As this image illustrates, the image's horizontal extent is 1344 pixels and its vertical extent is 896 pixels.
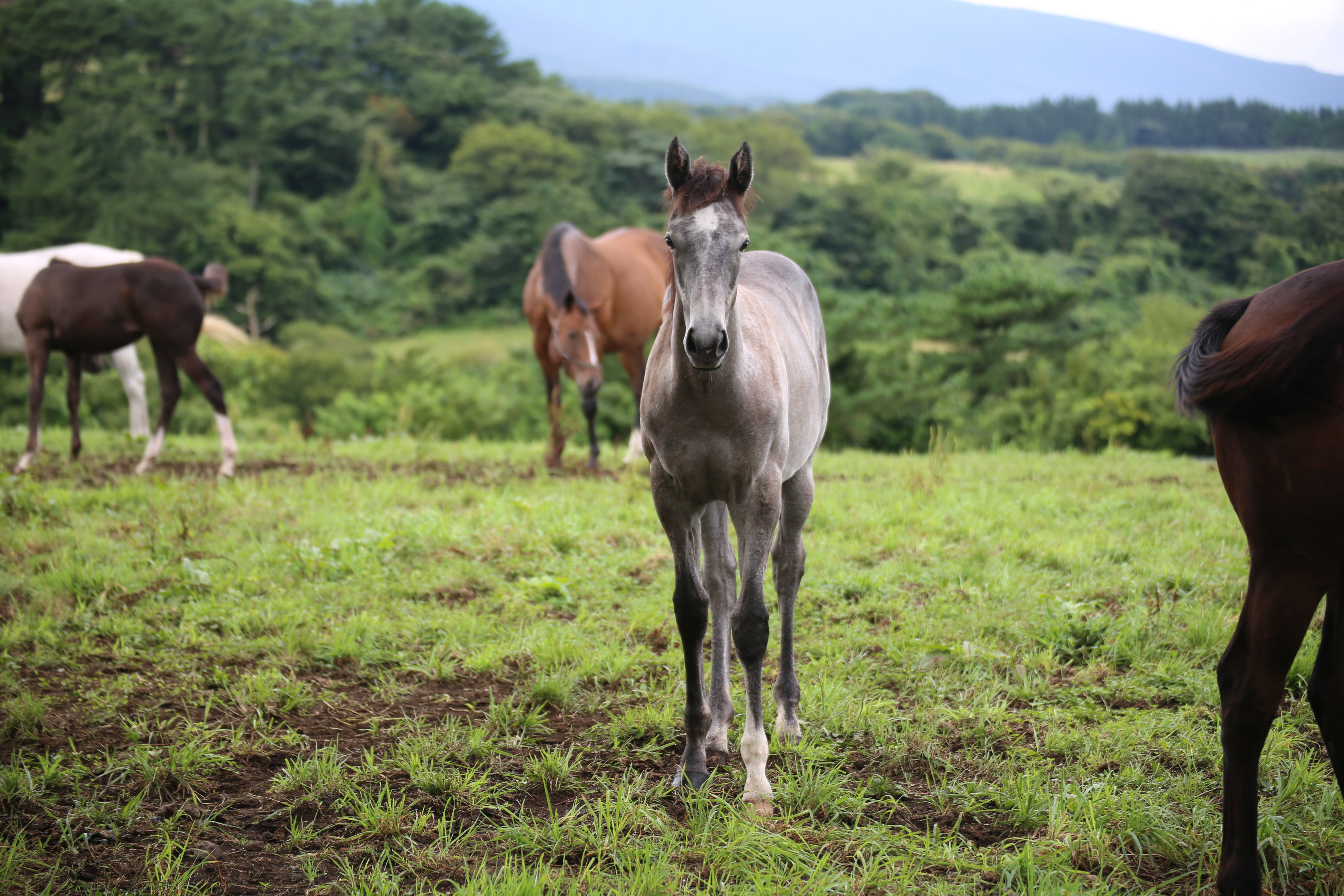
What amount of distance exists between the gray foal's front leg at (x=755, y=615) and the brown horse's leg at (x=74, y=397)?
26.2 ft

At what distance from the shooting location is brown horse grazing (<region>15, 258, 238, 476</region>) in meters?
7.56

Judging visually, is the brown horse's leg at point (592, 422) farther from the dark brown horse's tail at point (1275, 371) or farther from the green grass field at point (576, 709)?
the dark brown horse's tail at point (1275, 371)

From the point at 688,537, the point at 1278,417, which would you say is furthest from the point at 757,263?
the point at 1278,417

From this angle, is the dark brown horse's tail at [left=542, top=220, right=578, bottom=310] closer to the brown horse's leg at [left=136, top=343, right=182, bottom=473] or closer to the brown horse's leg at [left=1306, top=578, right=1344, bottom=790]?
the brown horse's leg at [left=136, top=343, right=182, bottom=473]

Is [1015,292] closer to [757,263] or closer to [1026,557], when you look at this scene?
[1026,557]

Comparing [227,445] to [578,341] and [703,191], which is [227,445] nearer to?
[578,341]

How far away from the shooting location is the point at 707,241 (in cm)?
266

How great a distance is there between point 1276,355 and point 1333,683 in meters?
1.03

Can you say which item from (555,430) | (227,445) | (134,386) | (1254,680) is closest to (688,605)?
(1254,680)

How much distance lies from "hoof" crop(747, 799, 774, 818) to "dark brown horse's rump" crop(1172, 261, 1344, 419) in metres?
1.82

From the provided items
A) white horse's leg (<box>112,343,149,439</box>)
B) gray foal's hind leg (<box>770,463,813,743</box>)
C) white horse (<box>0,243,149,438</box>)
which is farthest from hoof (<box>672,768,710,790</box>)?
white horse's leg (<box>112,343,149,439</box>)

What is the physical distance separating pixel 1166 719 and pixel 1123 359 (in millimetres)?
18011

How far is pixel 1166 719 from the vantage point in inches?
129

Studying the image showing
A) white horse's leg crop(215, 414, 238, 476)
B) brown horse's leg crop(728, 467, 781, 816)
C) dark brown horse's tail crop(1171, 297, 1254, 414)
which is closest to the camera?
dark brown horse's tail crop(1171, 297, 1254, 414)
